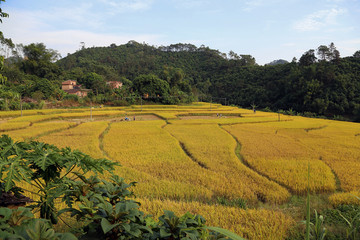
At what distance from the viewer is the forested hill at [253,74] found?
110 ft

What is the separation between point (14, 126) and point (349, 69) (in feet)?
154

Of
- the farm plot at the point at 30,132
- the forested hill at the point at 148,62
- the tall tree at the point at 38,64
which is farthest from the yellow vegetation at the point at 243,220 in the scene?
the forested hill at the point at 148,62

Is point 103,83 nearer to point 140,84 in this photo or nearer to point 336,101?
point 140,84

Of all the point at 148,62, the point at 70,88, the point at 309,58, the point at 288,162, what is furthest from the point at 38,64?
the point at 309,58

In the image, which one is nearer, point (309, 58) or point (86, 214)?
point (86, 214)

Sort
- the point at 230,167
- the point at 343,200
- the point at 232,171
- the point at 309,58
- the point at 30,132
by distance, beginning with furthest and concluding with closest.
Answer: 1. the point at 309,58
2. the point at 30,132
3. the point at 230,167
4. the point at 232,171
5. the point at 343,200

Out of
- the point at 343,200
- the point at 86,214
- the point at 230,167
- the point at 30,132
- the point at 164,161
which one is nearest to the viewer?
the point at 86,214

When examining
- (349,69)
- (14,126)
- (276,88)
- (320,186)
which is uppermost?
(349,69)

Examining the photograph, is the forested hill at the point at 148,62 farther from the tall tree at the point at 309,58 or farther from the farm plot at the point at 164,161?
the farm plot at the point at 164,161

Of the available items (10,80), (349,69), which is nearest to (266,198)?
(10,80)

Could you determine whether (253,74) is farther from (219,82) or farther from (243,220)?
(243,220)

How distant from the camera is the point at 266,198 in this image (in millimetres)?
5340

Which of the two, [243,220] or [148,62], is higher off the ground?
[148,62]

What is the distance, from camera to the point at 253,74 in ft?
176
